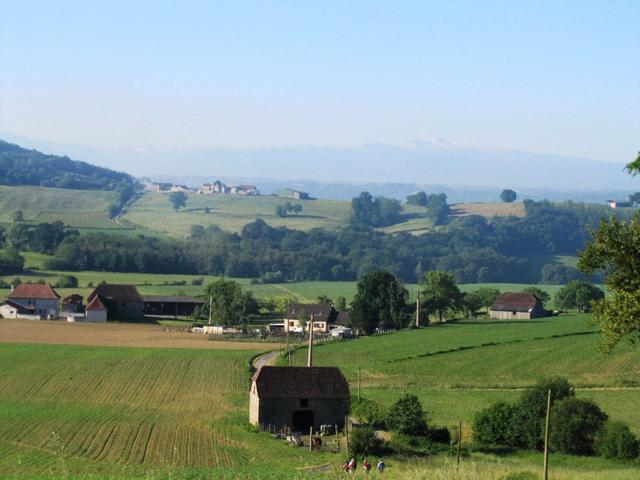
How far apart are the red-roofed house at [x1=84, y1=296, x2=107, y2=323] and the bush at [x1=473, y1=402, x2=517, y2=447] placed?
6718 cm

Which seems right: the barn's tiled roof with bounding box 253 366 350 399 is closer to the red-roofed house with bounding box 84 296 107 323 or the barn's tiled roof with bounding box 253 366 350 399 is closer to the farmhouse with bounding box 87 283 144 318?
the red-roofed house with bounding box 84 296 107 323

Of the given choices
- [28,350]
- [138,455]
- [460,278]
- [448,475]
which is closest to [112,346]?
[28,350]

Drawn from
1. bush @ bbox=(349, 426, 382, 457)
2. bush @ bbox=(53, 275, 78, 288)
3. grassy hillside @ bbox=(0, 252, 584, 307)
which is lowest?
grassy hillside @ bbox=(0, 252, 584, 307)

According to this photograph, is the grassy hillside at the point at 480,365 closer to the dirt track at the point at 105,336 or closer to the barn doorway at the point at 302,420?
the barn doorway at the point at 302,420

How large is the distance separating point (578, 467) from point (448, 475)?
38.6 ft

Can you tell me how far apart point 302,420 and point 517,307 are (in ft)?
194

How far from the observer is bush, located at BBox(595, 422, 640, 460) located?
33.9 meters

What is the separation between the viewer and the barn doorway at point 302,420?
44875 mm

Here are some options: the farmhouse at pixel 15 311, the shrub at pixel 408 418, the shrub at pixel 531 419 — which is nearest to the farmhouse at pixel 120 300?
the farmhouse at pixel 15 311

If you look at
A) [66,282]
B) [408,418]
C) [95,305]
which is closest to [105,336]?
[95,305]

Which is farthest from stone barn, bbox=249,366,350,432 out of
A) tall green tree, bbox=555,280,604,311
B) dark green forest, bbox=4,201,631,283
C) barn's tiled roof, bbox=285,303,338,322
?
dark green forest, bbox=4,201,631,283

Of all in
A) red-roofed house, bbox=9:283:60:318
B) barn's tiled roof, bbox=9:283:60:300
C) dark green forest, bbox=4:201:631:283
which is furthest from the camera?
dark green forest, bbox=4:201:631:283

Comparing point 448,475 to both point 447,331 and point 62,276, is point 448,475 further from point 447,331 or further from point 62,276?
point 62,276

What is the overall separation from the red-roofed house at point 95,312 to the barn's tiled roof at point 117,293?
8.29 feet
